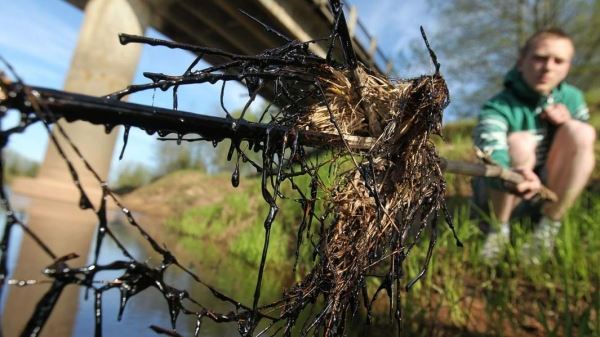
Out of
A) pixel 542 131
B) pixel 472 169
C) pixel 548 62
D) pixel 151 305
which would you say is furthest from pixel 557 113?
pixel 151 305

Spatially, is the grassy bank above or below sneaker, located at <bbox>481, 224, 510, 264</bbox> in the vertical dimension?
below

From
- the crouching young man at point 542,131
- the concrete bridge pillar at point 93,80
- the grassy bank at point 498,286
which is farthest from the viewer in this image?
the concrete bridge pillar at point 93,80

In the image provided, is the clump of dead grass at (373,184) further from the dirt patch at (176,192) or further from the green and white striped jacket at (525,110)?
the dirt patch at (176,192)

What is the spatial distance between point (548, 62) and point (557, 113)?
31cm


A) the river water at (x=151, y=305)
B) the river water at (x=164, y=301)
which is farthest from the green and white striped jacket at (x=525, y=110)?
the river water at (x=151, y=305)

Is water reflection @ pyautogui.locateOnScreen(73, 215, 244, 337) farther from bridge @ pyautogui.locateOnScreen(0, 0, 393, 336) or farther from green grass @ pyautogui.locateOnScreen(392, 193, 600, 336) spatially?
green grass @ pyautogui.locateOnScreen(392, 193, 600, 336)

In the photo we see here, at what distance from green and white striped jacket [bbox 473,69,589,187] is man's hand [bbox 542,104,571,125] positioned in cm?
5

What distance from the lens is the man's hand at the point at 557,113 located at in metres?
2.41

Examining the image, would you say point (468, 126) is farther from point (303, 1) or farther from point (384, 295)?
point (384, 295)

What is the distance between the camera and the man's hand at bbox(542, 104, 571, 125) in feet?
7.89

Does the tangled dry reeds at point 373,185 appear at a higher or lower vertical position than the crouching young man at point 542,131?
lower

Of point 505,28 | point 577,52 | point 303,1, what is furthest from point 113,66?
point 577,52

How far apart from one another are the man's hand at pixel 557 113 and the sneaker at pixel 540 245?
0.64m

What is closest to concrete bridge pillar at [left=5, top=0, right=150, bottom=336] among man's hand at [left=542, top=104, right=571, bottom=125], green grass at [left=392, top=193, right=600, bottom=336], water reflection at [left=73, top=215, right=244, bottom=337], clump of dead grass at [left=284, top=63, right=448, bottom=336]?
water reflection at [left=73, top=215, right=244, bottom=337]
